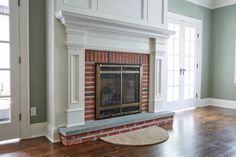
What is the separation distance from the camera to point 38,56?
295 centimetres

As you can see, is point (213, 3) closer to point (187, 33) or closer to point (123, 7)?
point (187, 33)

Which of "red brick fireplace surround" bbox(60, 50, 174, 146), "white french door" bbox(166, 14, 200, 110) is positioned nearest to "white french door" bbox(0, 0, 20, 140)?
"red brick fireplace surround" bbox(60, 50, 174, 146)

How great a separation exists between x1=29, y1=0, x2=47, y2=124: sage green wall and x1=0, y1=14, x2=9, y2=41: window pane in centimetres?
29

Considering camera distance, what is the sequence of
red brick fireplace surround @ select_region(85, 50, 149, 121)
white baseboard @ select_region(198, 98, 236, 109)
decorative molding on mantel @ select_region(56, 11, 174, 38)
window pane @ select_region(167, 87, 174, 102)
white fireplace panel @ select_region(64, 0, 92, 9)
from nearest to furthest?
Answer: 1. decorative molding on mantel @ select_region(56, 11, 174, 38)
2. white fireplace panel @ select_region(64, 0, 92, 9)
3. red brick fireplace surround @ select_region(85, 50, 149, 121)
4. window pane @ select_region(167, 87, 174, 102)
5. white baseboard @ select_region(198, 98, 236, 109)

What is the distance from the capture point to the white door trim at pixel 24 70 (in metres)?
2.81

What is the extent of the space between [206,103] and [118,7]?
12.8ft

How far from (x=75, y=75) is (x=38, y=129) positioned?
998 mm

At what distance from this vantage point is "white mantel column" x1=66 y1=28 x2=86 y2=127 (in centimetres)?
279

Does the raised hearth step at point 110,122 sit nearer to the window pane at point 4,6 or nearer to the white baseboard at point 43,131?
the white baseboard at point 43,131

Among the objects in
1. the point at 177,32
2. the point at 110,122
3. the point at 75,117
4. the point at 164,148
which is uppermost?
the point at 177,32

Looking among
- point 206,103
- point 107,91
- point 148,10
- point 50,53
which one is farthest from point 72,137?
point 206,103

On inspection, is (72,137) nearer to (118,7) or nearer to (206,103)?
(118,7)

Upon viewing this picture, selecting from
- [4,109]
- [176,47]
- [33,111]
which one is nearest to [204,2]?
[176,47]

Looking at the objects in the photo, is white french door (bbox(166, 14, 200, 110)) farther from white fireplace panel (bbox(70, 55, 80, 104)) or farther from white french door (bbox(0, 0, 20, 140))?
white french door (bbox(0, 0, 20, 140))
